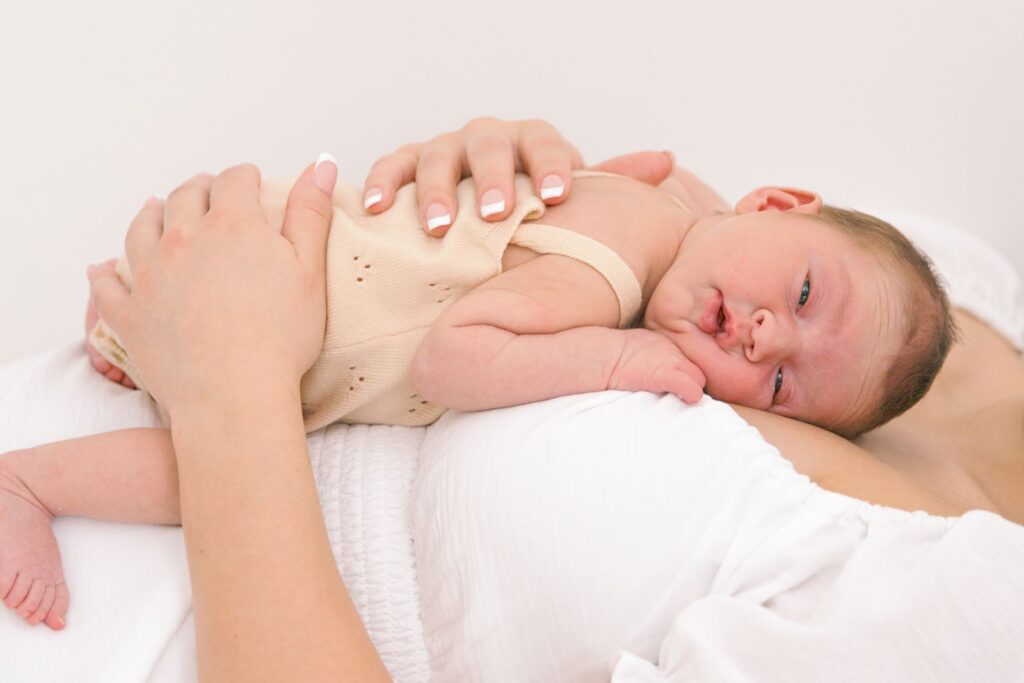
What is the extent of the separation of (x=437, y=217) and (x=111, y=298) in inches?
15.3

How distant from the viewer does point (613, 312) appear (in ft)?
3.75

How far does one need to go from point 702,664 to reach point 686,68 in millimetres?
1470

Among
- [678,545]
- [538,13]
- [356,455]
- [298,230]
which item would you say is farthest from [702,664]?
[538,13]

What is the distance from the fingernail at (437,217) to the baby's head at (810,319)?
0.26 m

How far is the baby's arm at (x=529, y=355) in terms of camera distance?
1004 millimetres

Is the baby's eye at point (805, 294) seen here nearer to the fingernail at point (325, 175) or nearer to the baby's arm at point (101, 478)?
the fingernail at point (325, 175)

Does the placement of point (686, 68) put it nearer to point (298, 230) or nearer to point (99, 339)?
point (298, 230)

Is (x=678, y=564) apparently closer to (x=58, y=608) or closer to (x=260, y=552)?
(x=260, y=552)

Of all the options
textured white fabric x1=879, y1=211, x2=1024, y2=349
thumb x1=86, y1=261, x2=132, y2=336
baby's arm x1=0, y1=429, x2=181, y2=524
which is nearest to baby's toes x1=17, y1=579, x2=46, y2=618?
baby's arm x1=0, y1=429, x2=181, y2=524

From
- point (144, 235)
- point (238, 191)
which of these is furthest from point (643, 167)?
point (144, 235)

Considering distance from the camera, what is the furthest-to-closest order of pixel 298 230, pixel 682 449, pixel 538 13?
pixel 538 13, pixel 298 230, pixel 682 449

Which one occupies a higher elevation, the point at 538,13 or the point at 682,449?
the point at 538,13

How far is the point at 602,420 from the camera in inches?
36.8

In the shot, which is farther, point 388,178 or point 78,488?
point 388,178
